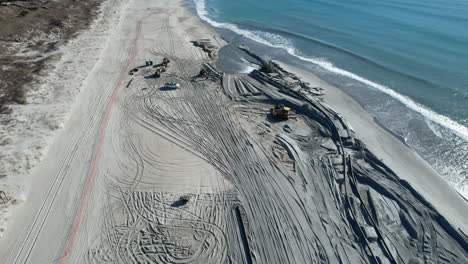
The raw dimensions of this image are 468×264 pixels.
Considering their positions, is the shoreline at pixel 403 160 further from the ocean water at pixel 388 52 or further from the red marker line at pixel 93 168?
the red marker line at pixel 93 168

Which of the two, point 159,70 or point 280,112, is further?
point 159,70

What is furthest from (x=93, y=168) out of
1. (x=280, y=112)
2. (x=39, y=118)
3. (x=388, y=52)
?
(x=388, y=52)

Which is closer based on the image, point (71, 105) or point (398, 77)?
point (71, 105)

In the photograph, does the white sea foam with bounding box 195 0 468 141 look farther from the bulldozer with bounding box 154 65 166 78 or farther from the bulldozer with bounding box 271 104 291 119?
the bulldozer with bounding box 154 65 166 78

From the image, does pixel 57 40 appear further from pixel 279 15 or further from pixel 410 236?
pixel 410 236

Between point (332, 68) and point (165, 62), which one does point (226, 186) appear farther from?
point (332, 68)

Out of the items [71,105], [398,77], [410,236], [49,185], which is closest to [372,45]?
[398,77]
